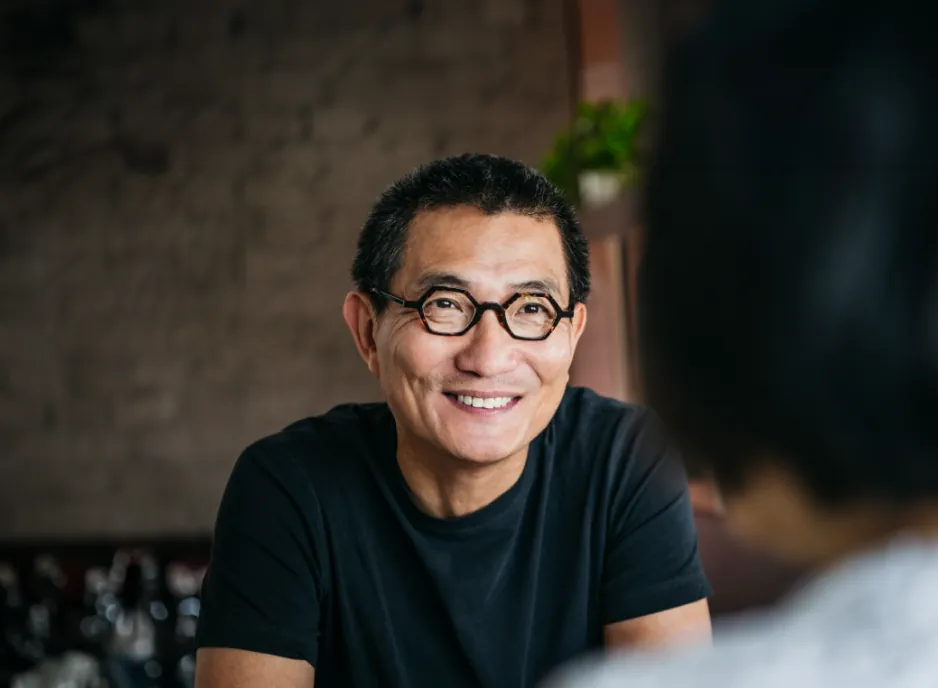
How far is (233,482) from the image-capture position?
5.06ft

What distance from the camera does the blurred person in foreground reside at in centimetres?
46

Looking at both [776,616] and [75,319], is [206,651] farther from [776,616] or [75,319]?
[75,319]

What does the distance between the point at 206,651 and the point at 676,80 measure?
116cm

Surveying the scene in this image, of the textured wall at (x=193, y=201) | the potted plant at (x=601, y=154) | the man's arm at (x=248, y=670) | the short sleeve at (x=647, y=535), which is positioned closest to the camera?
the man's arm at (x=248, y=670)

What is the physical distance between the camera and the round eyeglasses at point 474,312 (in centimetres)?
147

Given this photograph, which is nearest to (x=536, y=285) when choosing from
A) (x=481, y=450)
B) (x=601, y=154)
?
(x=481, y=450)

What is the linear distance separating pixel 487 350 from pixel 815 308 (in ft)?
3.21

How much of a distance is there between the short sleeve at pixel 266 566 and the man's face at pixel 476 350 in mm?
209

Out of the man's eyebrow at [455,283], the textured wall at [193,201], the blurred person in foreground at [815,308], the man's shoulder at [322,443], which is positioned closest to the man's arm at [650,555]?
the man's eyebrow at [455,283]

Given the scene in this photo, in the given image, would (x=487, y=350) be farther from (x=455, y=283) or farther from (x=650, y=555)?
(x=650, y=555)

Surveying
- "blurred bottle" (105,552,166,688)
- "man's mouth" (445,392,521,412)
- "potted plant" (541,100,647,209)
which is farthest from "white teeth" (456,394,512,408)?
"blurred bottle" (105,552,166,688)

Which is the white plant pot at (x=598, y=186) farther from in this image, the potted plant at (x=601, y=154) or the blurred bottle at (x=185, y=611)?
the blurred bottle at (x=185, y=611)

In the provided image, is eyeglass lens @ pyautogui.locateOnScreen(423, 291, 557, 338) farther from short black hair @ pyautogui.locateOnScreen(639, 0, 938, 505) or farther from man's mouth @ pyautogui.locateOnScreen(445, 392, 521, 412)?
short black hair @ pyautogui.locateOnScreen(639, 0, 938, 505)

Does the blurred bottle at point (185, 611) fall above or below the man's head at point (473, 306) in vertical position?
below
